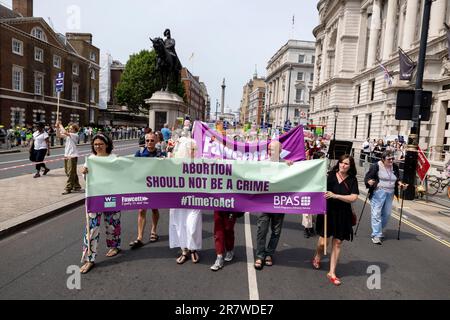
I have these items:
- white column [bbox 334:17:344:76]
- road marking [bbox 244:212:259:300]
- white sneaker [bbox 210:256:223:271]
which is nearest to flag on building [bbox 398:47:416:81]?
road marking [bbox 244:212:259:300]

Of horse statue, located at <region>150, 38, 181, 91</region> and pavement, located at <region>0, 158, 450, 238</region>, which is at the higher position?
horse statue, located at <region>150, 38, 181, 91</region>

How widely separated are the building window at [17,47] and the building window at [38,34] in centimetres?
271

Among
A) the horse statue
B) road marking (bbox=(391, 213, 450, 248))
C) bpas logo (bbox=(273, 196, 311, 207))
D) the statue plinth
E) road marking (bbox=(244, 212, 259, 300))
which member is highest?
the horse statue

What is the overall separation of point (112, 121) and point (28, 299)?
70705mm

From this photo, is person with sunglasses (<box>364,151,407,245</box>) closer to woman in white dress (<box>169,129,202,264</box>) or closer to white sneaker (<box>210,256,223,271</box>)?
white sneaker (<box>210,256,223,271</box>)

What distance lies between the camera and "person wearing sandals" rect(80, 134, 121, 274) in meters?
4.95

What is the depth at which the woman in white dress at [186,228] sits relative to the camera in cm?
529

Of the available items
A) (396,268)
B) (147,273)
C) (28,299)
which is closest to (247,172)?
(147,273)

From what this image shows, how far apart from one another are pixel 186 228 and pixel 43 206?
14.4 ft

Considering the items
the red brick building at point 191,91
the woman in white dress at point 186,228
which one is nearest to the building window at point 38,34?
the red brick building at point 191,91

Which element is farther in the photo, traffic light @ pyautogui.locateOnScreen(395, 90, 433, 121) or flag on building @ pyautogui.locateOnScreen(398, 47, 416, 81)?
flag on building @ pyautogui.locateOnScreen(398, 47, 416, 81)

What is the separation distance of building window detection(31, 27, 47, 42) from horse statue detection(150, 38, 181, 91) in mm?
29296

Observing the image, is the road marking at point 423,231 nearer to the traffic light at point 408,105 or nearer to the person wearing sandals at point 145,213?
the traffic light at point 408,105

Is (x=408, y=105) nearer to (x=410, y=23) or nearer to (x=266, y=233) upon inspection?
(x=266, y=233)
